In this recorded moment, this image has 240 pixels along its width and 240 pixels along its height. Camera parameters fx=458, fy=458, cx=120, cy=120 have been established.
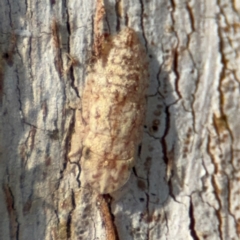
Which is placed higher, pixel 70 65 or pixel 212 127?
pixel 70 65

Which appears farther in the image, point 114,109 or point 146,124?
point 146,124

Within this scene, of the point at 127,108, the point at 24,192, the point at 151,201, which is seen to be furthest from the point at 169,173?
the point at 24,192

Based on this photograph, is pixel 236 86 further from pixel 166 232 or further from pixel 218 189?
pixel 166 232
